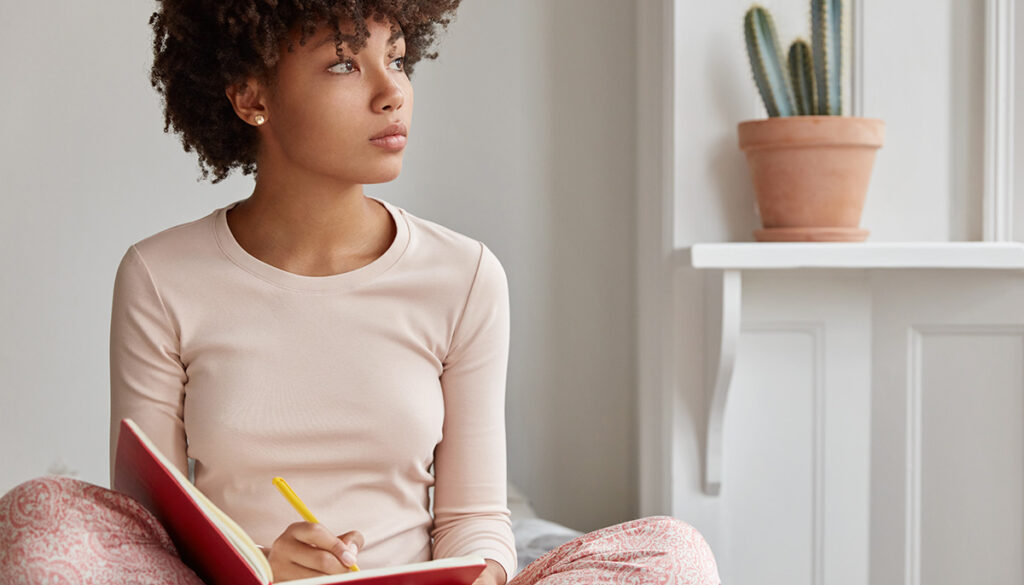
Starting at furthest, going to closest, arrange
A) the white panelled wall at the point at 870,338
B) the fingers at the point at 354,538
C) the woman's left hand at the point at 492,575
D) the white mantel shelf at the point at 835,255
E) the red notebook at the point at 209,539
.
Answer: the white panelled wall at the point at 870,338 → the white mantel shelf at the point at 835,255 → the woman's left hand at the point at 492,575 → the fingers at the point at 354,538 → the red notebook at the point at 209,539

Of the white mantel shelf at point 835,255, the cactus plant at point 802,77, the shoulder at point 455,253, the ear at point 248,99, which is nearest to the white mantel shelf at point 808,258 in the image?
the white mantel shelf at point 835,255

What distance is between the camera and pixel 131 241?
6.68ft

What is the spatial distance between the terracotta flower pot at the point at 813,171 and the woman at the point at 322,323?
626 millimetres

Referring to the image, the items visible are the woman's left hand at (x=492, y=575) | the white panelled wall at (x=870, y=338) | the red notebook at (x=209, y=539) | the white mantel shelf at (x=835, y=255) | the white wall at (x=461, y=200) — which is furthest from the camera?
the white wall at (x=461, y=200)

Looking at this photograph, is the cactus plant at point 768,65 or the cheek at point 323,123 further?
the cactus plant at point 768,65

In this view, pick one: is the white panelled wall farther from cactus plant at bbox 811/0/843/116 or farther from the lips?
the lips

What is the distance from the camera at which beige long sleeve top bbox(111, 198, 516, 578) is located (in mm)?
977

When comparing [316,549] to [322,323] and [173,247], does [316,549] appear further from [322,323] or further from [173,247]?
[173,247]

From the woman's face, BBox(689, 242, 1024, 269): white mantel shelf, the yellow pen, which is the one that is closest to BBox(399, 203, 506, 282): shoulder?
the woman's face

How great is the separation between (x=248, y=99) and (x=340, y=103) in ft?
0.37

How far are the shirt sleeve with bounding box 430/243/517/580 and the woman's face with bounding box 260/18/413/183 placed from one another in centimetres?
18

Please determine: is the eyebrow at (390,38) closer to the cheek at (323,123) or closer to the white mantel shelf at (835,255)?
the cheek at (323,123)

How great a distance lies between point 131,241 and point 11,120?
12.7 inches

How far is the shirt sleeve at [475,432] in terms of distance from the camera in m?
1.04
